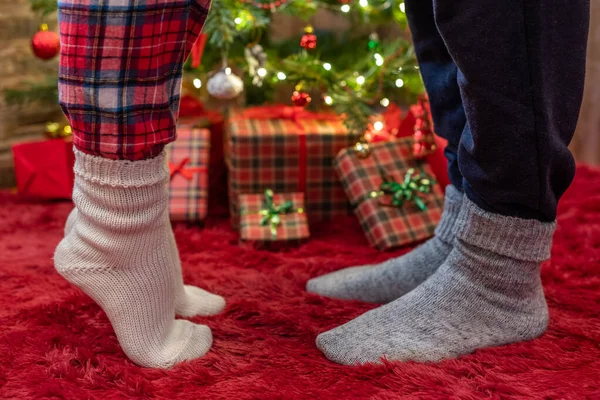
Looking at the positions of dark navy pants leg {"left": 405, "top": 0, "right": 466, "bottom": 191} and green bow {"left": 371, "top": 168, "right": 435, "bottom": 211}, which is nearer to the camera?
dark navy pants leg {"left": 405, "top": 0, "right": 466, "bottom": 191}

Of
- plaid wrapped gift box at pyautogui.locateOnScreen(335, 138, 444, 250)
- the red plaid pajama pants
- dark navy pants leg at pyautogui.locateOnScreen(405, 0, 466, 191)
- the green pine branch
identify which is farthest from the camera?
the green pine branch

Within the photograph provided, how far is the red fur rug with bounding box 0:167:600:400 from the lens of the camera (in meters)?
0.69

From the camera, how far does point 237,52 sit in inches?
61.0

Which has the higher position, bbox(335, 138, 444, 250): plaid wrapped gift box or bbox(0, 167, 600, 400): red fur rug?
bbox(335, 138, 444, 250): plaid wrapped gift box

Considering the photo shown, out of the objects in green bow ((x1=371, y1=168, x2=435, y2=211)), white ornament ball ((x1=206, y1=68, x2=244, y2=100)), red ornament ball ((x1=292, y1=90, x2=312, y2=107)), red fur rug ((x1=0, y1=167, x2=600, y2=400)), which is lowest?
red fur rug ((x1=0, y1=167, x2=600, y2=400))

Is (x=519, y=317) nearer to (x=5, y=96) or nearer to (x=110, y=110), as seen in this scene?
(x=110, y=110)

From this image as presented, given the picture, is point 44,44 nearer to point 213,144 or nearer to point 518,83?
point 213,144

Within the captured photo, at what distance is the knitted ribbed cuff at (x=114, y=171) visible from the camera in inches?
26.5

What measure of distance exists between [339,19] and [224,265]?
1199 mm

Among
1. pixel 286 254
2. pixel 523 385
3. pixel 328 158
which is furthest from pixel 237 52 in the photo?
pixel 523 385

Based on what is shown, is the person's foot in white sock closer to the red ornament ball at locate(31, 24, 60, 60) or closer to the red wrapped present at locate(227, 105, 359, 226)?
the red wrapped present at locate(227, 105, 359, 226)

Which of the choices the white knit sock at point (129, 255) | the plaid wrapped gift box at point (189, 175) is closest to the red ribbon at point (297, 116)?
the plaid wrapped gift box at point (189, 175)

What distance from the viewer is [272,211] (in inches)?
50.9

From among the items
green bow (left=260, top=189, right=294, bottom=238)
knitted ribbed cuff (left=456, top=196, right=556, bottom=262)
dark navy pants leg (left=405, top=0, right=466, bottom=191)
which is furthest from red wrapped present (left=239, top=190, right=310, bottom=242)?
knitted ribbed cuff (left=456, top=196, right=556, bottom=262)
